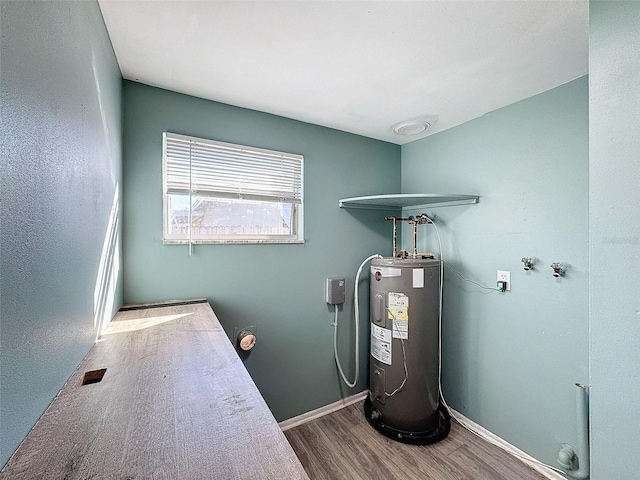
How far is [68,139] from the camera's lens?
29.2 inches

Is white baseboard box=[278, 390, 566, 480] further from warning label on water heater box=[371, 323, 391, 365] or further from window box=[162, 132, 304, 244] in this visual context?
window box=[162, 132, 304, 244]

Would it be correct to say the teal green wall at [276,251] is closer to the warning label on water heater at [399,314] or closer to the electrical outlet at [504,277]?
the warning label on water heater at [399,314]

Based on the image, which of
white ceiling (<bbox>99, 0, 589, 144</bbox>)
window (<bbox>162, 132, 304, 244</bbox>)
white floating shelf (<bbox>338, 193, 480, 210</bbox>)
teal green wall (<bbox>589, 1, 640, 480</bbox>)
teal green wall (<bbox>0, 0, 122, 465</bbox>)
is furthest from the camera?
white floating shelf (<bbox>338, 193, 480, 210</bbox>)

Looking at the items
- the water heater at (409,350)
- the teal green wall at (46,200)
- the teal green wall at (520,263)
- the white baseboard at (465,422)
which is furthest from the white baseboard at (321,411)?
the teal green wall at (46,200)

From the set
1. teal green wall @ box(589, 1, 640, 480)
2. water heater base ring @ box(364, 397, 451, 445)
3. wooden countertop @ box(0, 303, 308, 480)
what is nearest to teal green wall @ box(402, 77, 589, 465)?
water heater base ring @ box(364, 397, 451, 445)

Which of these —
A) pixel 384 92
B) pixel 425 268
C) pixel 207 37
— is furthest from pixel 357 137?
pixel 207 37

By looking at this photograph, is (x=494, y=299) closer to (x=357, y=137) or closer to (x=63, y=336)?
(x=357, y=137)

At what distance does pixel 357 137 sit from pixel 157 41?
1.56 metres

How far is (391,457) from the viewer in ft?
5.71

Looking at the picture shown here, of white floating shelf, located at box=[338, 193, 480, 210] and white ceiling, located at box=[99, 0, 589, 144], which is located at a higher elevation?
white ceiling, located at box=[99, 0, 589, 144]

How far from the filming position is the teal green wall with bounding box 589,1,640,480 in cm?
79

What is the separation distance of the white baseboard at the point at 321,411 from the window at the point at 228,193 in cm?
137

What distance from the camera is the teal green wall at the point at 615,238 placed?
789 millimetres

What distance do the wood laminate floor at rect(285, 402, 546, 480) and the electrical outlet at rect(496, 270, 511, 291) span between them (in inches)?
43.1
